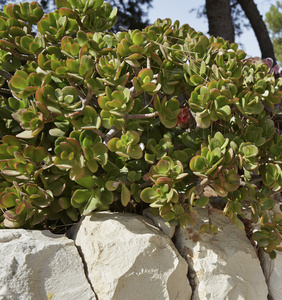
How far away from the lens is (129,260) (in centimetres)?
127

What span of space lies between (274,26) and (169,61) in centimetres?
2840

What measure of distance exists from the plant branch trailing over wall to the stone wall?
0.08 meters

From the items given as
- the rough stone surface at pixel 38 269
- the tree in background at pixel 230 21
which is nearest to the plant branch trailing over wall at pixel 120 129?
the rough stone surface at pixel 38 269

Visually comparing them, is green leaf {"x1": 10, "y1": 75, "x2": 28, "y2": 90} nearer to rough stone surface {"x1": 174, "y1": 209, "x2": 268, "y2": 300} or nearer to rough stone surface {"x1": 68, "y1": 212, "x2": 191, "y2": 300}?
rough stone surface {"x1": 68, "y1": 212, "x2": 191, "y2": 300}

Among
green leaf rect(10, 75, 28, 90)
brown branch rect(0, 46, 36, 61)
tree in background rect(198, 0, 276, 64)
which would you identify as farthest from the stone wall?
tree in background rect(198, 0, 276, 64)

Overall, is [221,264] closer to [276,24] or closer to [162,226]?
[162,226]

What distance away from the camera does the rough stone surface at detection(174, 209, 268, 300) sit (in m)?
1.37

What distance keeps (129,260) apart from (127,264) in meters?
0.02

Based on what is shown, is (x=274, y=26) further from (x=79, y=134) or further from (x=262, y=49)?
(x=79, y=134)

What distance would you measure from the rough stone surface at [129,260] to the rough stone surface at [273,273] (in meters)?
0.44

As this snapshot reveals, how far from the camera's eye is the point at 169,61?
4.92 ft

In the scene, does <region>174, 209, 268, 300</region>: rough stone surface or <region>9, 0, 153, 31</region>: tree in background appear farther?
<region>9, 0, 153, 31</region>: tree in background

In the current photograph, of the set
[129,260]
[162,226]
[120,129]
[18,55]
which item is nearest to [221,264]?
[162,226]

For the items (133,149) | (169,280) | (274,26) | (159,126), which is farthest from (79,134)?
(274,26)
